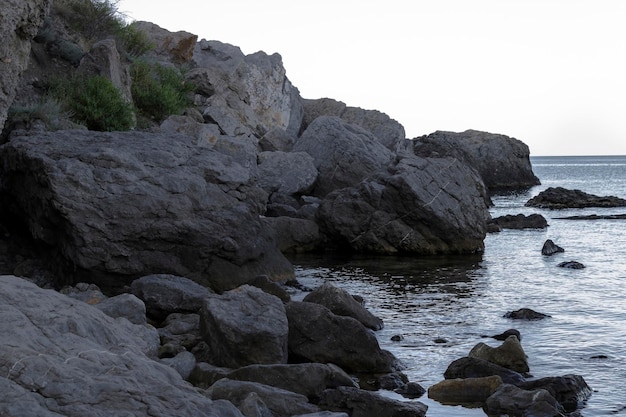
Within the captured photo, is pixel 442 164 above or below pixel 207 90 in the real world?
below

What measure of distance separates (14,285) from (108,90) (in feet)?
55.0

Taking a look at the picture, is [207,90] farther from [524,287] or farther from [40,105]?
[524,287]

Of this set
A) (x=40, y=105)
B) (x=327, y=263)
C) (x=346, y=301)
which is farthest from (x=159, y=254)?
(x=327, y=263)

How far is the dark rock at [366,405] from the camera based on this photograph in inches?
368

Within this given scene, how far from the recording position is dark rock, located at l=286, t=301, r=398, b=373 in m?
11.7

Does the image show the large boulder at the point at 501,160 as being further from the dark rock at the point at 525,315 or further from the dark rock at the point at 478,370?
the dark rock at the point at 478,370

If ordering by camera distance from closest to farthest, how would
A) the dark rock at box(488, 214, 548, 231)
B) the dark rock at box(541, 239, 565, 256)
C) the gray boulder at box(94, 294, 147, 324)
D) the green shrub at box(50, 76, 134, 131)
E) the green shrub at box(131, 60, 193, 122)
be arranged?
1. the gray boulder at box(94, 294, 147, 324)
2. the green shrub at box(50, 76, 134, 131)
3. the dark rock at box(541, 239, 565, 256)
4. the green shrub at box(131, 60, 193, 122)
5. the dark rock at box(488, 214, 548, 231)

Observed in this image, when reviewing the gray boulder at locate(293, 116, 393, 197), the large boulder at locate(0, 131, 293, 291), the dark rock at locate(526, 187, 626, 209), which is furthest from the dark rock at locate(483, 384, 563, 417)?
the dark rock at locate(526, 187, 626, 209)

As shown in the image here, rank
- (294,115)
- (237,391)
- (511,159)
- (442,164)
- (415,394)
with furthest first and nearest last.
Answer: (511,159)
(294,115)
(442,164)
(415,394)
(237,391)

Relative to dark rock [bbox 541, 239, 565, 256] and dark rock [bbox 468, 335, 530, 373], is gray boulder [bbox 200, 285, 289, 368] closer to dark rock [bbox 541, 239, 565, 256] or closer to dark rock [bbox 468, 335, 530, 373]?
dark rock [bbox 468, 335, 530, 373]

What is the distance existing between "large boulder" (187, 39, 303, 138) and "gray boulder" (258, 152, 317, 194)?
392 centimetres

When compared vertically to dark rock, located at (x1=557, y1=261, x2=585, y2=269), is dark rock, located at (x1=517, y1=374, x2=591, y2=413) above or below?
above

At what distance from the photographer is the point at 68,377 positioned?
671 cm

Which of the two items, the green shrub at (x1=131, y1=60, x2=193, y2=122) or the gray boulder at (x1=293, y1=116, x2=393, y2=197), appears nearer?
the green shrub at (x1=131, y1=60, x2=193, y2=122)
